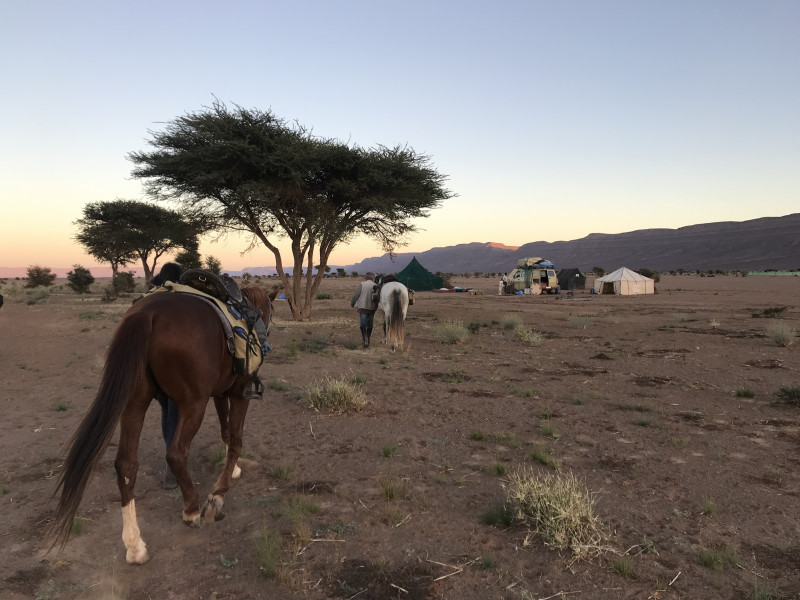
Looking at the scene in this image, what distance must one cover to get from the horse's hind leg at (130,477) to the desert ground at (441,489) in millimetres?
146

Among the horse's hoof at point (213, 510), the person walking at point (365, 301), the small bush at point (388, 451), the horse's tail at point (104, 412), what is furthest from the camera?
the person walking at point (365, 301)

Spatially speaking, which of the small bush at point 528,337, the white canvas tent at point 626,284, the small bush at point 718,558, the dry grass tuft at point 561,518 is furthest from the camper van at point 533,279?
the small bush at point 718,558

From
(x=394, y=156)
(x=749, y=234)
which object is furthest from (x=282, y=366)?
(x=749, y=234)

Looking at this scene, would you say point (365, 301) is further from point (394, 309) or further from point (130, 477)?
point (130, 477)

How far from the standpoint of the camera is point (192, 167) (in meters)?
17.4

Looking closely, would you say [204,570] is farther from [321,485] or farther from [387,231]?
[387,231]

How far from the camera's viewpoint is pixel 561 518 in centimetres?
363

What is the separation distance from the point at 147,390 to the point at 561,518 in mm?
3354

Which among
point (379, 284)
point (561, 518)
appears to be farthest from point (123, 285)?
point (561, 518)

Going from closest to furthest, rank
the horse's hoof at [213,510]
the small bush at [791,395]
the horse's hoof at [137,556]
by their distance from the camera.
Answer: the horse's hoof at [137,556] → the horse's hoof at [213,510] → the small bush at [791,395]

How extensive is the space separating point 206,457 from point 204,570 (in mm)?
2294

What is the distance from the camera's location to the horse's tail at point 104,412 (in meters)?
3.10

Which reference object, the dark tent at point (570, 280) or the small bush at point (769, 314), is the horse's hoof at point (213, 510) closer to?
the small bush at point (769, 314)

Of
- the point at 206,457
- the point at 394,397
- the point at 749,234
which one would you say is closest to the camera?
the point at 206,457
